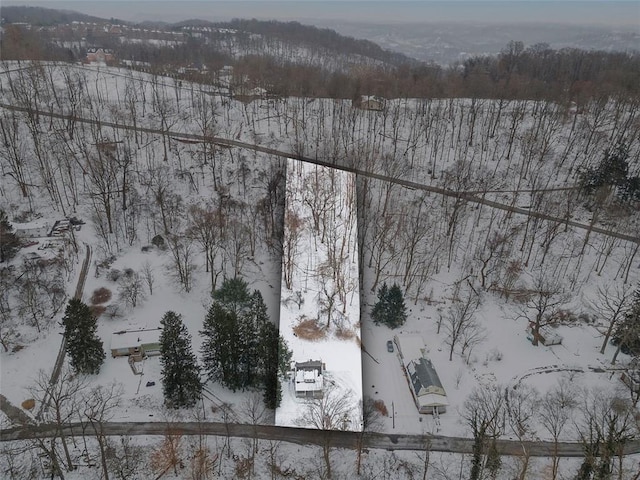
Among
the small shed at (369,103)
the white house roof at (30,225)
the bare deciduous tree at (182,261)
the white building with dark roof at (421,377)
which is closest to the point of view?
the white building with dark roof at (421,377)

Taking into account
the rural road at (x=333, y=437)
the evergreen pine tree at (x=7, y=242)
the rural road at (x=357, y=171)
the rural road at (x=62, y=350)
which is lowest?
the rural road at (x=333, y=437)

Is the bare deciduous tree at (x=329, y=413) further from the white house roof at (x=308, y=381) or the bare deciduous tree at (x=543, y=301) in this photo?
the bare deciduous tree at (x=543, y=301)

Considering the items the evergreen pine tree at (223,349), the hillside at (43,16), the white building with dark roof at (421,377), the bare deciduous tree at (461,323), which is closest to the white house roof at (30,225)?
the evergreen pine tree at (223,349)

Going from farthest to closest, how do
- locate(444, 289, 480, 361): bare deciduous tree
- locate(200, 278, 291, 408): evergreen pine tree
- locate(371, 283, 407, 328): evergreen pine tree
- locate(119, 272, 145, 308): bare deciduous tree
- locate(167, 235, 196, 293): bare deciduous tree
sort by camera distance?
locate(167, 235, 196, 293): bare deciduous tree, locate(119, 272, 145, 308): bare deciduous tree, locate(371, 283, 407, 328): evergreen pine tree, locate(444, 289, 480, 361): bare deciduous tree, locate(200, 278, 291, 408): evergreen pine tree

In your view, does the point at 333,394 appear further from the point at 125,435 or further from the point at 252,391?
the point at 125,435

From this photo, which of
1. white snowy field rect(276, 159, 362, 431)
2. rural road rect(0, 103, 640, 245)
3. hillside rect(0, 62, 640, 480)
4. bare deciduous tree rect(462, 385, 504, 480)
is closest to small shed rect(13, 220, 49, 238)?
hillside rect(0, 62, 640, 480)

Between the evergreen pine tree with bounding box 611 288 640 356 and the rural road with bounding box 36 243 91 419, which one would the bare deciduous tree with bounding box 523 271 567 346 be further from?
the rural road with bounding box 36 243 91 419

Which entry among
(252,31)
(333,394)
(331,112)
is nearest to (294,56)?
(252,31)
